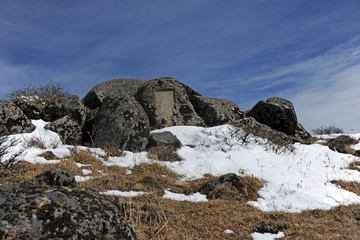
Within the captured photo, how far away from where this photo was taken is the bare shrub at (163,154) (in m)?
9.01

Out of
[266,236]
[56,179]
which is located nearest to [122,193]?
[56,179]

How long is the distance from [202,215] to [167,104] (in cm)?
907

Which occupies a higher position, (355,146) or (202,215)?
(355,146)

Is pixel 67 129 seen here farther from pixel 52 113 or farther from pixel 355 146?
pixel 355 146

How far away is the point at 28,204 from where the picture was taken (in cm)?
199

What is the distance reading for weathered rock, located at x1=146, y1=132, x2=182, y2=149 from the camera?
10.2 metres

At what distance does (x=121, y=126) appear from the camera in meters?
10.0

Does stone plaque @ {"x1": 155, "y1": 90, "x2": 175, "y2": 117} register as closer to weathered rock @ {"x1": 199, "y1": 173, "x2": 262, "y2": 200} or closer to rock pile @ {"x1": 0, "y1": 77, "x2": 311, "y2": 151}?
rock pile @ {"x1": 0, "y1": 77, "x2": 311, "y2": 151}

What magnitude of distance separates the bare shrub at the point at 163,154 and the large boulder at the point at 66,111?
4.49 m

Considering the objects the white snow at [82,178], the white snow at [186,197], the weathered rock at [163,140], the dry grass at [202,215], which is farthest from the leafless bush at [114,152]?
the white snow at [186,197]

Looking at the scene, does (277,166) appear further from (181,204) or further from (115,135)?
(115,135)

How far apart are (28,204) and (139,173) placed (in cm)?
546

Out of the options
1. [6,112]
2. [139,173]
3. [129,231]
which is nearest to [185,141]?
[139,173]

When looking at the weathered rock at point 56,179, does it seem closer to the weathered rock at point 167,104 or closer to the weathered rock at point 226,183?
the weathered rock at point 226,183
